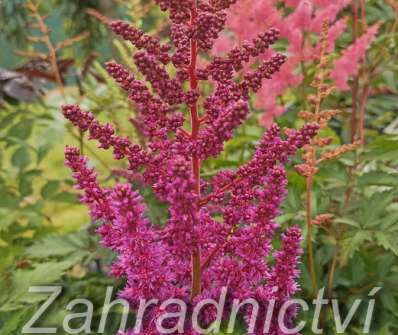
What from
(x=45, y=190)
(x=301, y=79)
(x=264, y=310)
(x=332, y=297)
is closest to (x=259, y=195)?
(x=264, y=310)

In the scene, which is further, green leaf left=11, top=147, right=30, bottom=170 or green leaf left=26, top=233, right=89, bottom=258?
green leaf left=11, top=147, right=30, bottom=170

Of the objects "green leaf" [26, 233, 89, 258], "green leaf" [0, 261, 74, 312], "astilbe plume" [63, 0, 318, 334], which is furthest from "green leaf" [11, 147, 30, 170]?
"astilbe plume" [63, 0, 318, 334]

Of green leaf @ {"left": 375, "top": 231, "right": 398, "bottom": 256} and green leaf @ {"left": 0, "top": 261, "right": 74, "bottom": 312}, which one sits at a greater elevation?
green leaf @ {"left": 375, "top": 231, "right": 398, "bottom": 256}

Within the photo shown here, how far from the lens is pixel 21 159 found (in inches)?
141

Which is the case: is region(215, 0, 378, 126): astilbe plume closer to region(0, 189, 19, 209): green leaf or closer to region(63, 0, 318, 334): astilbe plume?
region(63, 0, 318, 334): astilbe plume

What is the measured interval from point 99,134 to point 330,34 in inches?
57.2

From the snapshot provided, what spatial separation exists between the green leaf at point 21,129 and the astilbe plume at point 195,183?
195 centimetres

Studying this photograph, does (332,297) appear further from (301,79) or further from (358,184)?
(301,79)

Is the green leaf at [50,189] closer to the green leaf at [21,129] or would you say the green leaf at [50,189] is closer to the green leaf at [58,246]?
the green leaf at [21,129]

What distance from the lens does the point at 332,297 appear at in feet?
8.30

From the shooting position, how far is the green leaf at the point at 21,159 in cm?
356

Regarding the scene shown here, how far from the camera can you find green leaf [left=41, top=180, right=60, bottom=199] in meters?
3.38

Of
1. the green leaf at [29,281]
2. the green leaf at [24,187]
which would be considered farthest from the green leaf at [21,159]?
the green leaf at [29,281]

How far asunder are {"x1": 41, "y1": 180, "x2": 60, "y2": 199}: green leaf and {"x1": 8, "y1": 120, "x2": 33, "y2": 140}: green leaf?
30 cm
